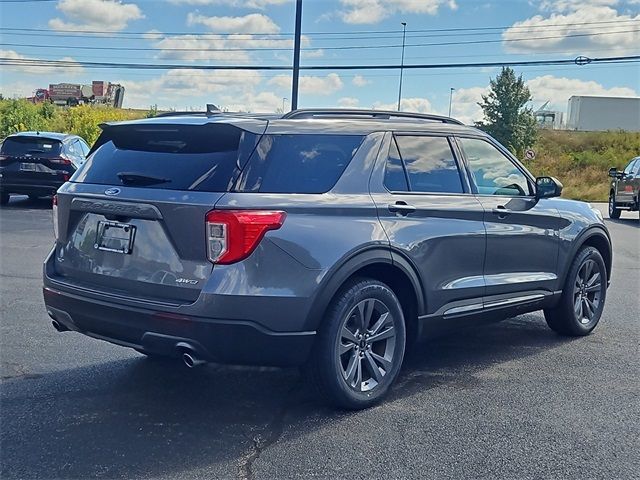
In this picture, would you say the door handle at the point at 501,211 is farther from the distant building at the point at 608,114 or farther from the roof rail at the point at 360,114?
the distant building at the point at 608,114

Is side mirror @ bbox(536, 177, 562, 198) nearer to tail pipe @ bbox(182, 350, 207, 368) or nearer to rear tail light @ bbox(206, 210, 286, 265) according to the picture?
rear tail light @ bbox(206, 210, 286, 265)

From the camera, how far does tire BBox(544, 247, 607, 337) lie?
6.22 meters

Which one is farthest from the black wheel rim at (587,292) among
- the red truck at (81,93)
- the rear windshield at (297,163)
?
the red truck at (81,93)

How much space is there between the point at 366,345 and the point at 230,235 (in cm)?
119

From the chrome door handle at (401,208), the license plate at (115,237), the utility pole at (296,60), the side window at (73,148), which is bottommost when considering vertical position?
the side window at (73,148)

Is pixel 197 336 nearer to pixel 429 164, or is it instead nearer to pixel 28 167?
pixel 429 164

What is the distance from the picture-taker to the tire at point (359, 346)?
4176 mm

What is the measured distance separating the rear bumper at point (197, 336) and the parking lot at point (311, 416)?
0.35m

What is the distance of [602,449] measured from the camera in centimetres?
395

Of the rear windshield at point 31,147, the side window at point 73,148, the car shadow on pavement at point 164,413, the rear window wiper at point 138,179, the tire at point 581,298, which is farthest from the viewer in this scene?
→ the side window at point 73,148

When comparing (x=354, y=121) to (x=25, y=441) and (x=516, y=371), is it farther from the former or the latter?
(x=25, y=441)

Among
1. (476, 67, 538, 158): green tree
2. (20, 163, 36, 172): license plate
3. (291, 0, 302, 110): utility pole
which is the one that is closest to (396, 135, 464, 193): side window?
(20, 163, 36, 172): license plate

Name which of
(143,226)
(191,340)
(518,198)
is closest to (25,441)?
(191,340)

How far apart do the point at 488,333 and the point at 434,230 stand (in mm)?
2050
